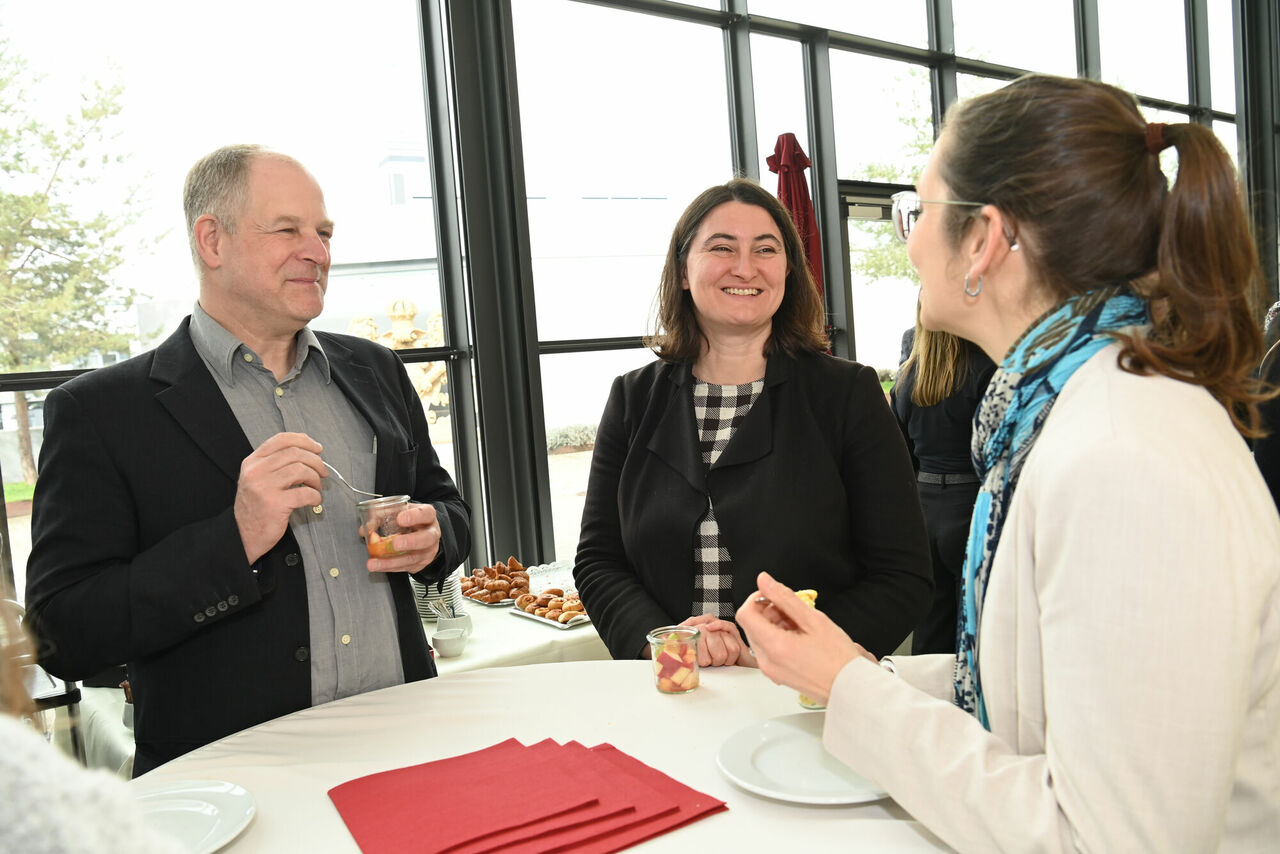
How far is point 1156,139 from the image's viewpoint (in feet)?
3.56

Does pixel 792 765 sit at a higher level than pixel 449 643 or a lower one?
higher

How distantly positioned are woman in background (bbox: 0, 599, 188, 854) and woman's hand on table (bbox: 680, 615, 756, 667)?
1.33 metres

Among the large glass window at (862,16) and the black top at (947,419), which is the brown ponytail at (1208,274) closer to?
the black top at (947,419)

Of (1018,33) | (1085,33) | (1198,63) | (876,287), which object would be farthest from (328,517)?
(1198,63)

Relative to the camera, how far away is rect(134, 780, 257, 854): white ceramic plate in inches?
45.7

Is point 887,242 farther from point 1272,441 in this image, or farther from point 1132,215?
point 1132,215

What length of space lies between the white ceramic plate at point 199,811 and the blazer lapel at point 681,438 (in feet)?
3.73

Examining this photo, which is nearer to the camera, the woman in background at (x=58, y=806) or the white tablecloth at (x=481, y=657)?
the woman in background at (x=58, y=806)

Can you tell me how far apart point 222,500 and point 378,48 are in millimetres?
3068

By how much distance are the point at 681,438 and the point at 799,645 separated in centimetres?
102

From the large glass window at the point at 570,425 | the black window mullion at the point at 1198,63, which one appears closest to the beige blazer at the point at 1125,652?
the large glass window at the point at 570,425

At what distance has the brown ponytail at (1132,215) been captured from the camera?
101 centimetres

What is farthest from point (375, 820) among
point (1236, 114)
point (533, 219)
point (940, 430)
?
point (1236, 114)

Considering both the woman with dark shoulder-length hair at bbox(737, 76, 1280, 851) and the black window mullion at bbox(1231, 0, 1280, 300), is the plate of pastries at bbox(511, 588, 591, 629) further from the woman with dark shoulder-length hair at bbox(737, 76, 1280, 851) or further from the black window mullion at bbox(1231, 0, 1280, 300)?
the black window mullion at bbox(1231, 0, 1280, 300)
